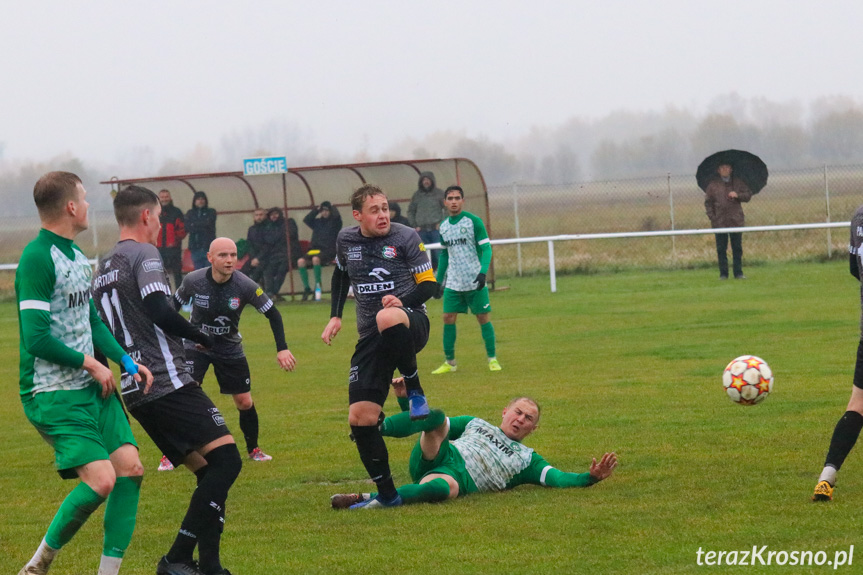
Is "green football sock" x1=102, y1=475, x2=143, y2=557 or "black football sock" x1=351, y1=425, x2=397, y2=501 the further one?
"black football sock" x1=351, y1=425, x2=397, y2=501


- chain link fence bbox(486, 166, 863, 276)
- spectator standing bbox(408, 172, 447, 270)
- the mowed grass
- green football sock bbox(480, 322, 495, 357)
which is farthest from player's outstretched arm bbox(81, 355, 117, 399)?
chain link fence bbox(486, 166, 863, 276)

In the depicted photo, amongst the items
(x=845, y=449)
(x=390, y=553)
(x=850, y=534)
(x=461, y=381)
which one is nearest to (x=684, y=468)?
(x=845, y=449)

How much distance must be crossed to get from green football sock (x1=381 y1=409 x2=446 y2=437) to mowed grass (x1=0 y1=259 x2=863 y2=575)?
477 mm

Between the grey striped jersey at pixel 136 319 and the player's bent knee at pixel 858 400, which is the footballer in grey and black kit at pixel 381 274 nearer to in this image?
the grey striped jersey at pixel 136 319

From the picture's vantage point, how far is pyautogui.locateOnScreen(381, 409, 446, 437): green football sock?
663 centimetres

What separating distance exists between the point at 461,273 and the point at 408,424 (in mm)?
6384

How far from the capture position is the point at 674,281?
74.1 feet

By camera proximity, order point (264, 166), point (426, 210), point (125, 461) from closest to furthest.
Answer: point (125, 461)
point (426, 210)
point (264, 166)

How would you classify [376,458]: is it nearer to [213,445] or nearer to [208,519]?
[213,445]

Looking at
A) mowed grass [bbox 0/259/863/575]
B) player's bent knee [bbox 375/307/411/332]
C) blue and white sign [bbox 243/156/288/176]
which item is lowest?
mowed grass [bbox 0/259/863/575]

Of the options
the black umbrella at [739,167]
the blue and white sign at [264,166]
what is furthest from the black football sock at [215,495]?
the black umbrella at [739,167]

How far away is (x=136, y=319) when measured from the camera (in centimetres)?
543

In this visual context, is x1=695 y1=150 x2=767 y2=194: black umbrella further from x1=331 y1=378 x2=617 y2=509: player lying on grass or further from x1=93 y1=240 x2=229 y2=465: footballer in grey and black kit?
x1=93 y1=240 x2=229 y2=465: footballer in grey and black kit

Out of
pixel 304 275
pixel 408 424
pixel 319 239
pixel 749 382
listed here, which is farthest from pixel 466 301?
pixel 304 275
